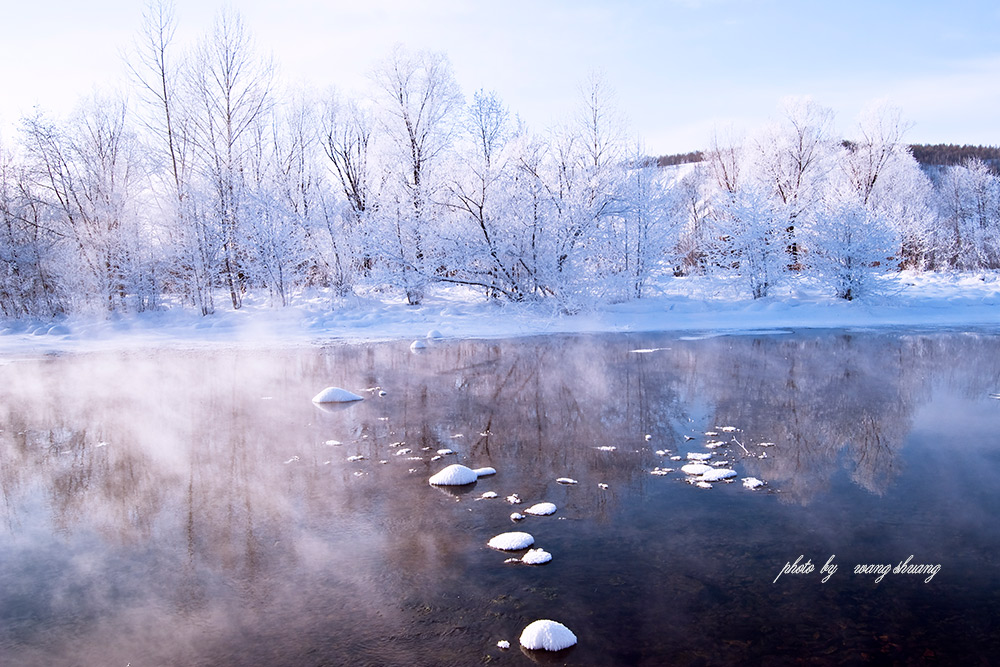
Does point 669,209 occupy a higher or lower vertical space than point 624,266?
higher

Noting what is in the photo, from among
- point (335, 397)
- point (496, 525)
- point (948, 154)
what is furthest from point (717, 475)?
point (948, 154)

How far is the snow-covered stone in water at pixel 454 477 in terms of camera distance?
6.10 metres

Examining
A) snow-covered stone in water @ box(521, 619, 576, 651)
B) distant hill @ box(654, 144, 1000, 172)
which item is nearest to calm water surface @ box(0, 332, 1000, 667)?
snow-covered stone in water @ box(521, 619, 576, 651)

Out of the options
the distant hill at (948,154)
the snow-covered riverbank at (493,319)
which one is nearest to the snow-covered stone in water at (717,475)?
the snow-covered riverbank at (493,319)

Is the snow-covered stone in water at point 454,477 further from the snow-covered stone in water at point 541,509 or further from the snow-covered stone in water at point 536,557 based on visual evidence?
the snow-covered stone in water at point 536,557

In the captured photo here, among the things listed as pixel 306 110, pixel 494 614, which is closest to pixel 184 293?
pixel 306 110

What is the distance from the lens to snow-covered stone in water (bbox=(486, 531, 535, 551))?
187 inches

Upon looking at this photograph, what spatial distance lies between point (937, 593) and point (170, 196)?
947 inches

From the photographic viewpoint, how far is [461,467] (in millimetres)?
6246

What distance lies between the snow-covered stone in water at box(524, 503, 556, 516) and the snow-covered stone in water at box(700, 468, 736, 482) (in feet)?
5.08

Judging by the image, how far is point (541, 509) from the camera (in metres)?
5.42

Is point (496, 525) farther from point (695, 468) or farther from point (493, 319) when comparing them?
point (493, 319)

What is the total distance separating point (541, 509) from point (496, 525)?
45 cm

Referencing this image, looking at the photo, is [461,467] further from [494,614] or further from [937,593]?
[937,593]
